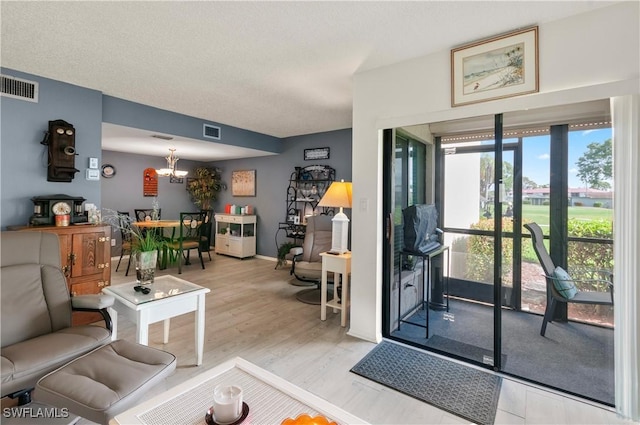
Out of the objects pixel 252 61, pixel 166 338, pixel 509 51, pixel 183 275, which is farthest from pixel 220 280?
pixel 509 51

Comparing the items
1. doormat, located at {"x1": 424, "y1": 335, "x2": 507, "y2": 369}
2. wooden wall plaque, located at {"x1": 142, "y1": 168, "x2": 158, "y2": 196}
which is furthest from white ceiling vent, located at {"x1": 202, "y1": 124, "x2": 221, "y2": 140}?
doormat, located at {"x1": 424, "y1": 335, "x2": 507, "y2": 369}

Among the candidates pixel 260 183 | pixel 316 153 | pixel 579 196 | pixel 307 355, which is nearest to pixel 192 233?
pixel 260 183

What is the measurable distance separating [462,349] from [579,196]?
1468mm

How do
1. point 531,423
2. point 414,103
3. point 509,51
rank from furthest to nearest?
point 414,103
point 509,51
point 531,423

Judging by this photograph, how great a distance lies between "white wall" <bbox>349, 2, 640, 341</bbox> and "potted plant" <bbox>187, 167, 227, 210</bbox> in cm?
536

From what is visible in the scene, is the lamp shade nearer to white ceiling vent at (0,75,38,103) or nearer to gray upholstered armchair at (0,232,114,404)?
gray upholstered armchair at (0,232,114,404)

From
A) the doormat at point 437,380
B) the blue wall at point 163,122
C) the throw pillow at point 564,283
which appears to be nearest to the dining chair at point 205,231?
the blue wall at point 163,122

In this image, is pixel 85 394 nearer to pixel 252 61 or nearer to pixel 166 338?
pixel 166 338

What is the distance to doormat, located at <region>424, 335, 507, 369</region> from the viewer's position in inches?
92.0

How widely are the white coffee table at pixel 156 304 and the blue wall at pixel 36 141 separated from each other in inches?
68.4

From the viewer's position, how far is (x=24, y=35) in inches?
88.7

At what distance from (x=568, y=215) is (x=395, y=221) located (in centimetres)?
129

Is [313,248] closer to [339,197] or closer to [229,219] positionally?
[339,197]

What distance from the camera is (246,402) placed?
1236mm
